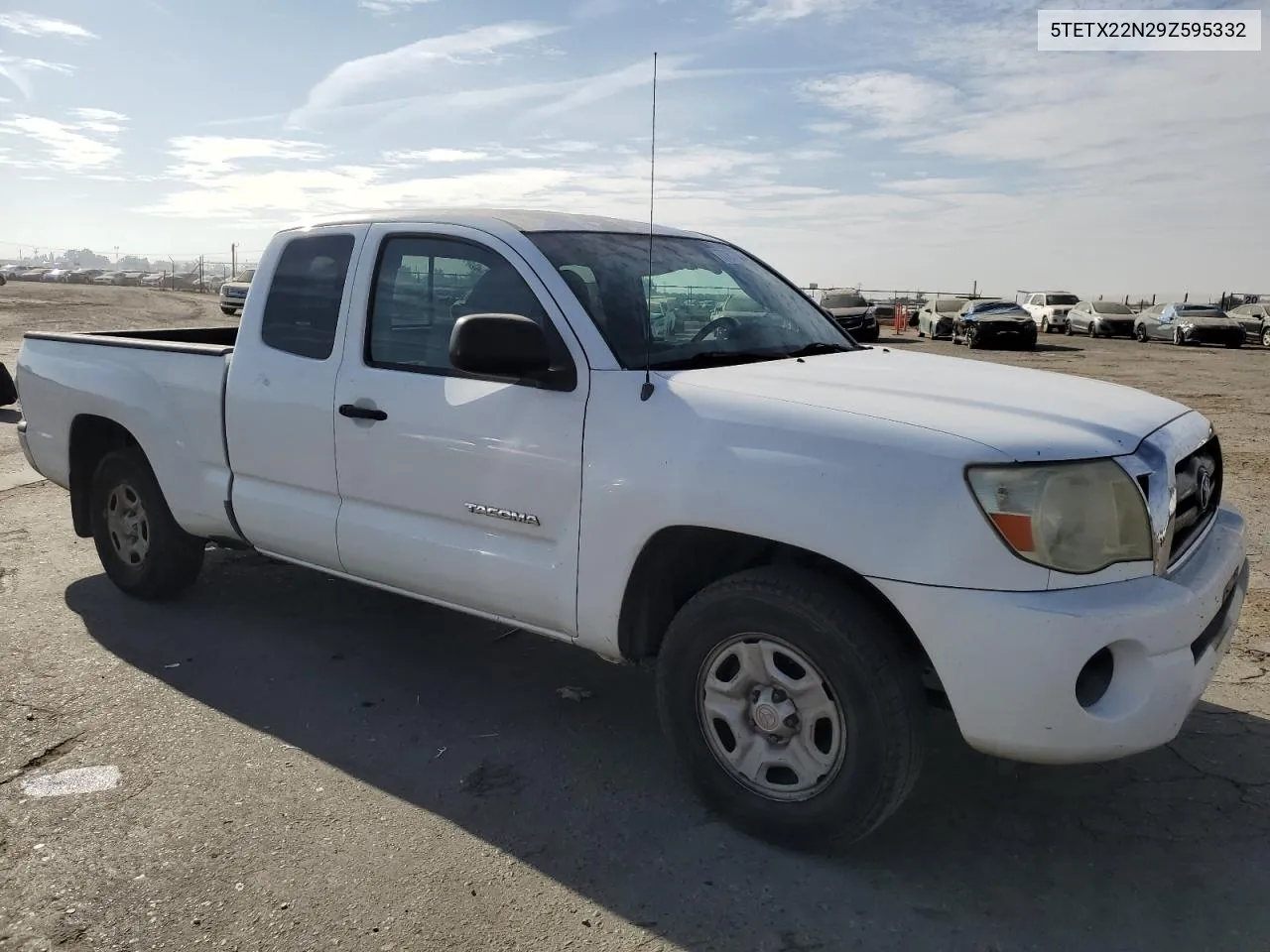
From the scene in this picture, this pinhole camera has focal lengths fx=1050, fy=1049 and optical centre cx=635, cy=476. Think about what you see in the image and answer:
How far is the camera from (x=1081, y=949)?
2.65 metres

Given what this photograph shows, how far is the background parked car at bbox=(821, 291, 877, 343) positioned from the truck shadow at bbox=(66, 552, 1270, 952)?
24752mm

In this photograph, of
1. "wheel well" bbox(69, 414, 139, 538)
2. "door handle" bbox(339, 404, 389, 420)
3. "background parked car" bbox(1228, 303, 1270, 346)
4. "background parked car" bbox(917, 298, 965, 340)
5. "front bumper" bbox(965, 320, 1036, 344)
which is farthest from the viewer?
"background parked car" bbox(917, 298, 965, 340)

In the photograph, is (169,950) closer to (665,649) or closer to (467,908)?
(467,908)

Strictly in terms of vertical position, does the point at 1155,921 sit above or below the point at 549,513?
below

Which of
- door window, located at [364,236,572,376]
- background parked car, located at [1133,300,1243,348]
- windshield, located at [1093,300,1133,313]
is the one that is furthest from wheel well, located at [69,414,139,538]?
A: windshield, located at [1093,300,1133,313]

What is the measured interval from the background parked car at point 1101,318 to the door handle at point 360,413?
118 feet

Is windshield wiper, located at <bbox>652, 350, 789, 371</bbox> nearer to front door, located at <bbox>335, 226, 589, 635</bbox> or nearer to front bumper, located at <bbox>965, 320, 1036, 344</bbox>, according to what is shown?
front door, located at <bbox>335, 226, 589, 635</bbox>

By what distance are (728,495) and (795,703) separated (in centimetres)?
63

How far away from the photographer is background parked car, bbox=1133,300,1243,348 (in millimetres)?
30141

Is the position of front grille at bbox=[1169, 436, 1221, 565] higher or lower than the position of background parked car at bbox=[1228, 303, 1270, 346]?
lower

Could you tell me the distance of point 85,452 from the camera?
5.41m

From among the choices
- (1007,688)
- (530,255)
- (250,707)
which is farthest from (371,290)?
(1007,688)

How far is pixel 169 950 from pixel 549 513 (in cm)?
159

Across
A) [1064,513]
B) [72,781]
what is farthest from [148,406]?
[1064,513]
